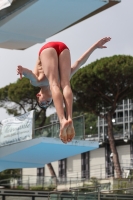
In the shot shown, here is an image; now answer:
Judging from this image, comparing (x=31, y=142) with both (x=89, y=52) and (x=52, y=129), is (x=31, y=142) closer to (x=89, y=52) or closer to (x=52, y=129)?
(x=52, y=129)

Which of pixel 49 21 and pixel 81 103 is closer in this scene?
pixel 49 21

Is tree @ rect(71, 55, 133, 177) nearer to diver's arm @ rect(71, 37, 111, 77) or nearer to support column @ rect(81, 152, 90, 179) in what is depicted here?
support column @ rect(81, 152, 90, 179)

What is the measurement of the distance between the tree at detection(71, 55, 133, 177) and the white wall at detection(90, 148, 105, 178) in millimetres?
8478

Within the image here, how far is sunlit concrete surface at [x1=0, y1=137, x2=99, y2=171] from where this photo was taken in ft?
74.5

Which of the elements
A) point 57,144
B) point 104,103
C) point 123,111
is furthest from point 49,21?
point 123,111

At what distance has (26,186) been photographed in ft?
110

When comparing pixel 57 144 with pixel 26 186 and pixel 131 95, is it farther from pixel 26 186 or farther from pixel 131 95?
pixel 131 95

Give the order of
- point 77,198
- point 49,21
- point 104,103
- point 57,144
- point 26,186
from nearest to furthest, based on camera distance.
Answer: point 49,21 < point 77,198 < point 57,144 < point 26,186 < point 104,103

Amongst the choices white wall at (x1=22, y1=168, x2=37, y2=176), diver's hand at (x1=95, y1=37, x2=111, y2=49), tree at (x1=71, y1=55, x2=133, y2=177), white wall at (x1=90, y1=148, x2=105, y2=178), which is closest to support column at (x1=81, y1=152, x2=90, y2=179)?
white wall at (x1=90, y1=148, x2=105, y2=178)

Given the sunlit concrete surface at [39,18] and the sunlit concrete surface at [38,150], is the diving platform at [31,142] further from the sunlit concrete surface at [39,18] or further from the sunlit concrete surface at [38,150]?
the sunlit concrete surface at [39,18]

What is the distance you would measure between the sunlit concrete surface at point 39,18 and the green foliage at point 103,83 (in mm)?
28274

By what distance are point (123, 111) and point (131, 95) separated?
11.1 metres

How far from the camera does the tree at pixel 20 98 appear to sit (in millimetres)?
43281

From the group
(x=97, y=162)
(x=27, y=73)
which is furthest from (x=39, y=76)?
(x=97, y=162)
